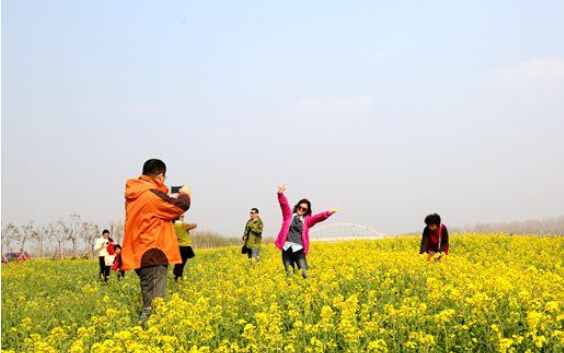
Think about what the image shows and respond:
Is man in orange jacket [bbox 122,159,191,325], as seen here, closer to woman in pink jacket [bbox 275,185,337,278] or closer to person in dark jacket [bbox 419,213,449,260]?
woman in pink jacket [bbox 275,185,337,278]

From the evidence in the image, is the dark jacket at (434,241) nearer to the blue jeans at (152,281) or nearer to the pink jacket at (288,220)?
the pink jacket at (288,220)

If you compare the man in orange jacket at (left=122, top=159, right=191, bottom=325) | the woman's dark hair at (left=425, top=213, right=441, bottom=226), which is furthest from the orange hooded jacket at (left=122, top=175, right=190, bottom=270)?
the woman's dark hair at (left=425, top=213, right=441, bottom=226)

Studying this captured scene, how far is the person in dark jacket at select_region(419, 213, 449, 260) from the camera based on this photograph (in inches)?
571

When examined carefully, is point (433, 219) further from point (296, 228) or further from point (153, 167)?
point (153, 167)

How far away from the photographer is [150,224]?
9461 mm

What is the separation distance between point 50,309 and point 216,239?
41.4 m

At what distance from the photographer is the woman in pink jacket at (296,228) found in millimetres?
13344

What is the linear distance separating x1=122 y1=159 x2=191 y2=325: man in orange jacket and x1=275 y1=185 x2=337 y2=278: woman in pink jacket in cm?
407

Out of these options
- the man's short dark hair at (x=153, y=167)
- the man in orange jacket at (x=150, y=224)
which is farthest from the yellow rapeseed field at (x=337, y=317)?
the man's short dark hair at (x=153, y=167)

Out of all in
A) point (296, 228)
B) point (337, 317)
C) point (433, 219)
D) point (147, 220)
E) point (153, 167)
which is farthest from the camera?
point (433, 219)

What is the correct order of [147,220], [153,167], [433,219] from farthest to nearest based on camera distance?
[433,219], [153,167], [147,220]

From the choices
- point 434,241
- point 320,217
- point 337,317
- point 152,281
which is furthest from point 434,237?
point 152,281

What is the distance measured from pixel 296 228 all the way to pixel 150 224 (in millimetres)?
4537

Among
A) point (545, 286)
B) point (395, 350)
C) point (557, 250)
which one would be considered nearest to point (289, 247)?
point (545, 286)
